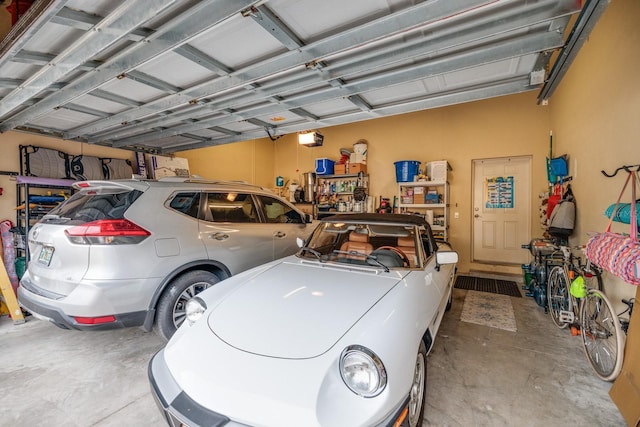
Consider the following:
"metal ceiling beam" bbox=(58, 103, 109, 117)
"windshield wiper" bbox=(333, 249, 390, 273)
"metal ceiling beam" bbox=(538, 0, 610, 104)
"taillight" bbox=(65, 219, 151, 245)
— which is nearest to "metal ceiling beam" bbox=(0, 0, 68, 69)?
"metal ceiling beam" bbox=(58, 103, 109, 117)

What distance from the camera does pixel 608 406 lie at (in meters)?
1.88

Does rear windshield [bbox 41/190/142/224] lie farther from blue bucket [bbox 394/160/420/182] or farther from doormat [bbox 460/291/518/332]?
blue bucket [bbox 394/160/420/182]

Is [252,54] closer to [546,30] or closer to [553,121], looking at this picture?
[546,30]

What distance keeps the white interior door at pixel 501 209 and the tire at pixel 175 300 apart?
17.8ft

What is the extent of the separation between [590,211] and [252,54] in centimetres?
381

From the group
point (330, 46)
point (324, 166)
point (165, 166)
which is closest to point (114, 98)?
point (330, 46)

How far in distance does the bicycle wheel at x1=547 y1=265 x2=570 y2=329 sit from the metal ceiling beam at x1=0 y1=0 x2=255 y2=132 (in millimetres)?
3962

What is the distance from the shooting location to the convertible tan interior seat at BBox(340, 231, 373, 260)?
253 centimetres

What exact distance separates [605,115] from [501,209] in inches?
125

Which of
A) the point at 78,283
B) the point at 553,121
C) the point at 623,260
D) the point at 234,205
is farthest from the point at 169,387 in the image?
the point at 553,121

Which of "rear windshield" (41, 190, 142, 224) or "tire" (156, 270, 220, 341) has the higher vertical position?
"rear windshield" (41, 190, 142, 224)

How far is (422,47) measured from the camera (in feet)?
6.64

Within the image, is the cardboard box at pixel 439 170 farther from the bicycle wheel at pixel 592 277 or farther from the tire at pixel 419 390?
the tire at pixel 419 390

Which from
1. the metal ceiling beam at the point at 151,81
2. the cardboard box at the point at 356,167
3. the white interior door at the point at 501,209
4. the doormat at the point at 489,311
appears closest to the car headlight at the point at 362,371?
the doormat at the point at 489,311
